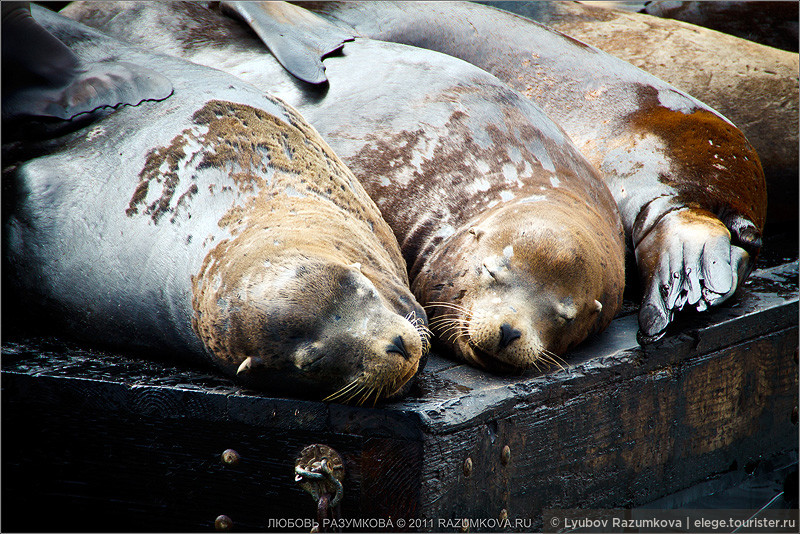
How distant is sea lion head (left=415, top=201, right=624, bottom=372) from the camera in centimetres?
240

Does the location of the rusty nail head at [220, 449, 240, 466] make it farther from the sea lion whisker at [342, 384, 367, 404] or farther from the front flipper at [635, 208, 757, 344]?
the front flipper at [635, 208, 757, 344]

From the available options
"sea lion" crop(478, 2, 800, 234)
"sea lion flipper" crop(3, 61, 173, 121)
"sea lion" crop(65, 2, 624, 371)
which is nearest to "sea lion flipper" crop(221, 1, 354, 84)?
"sea lion" crop(65, 2, 624, 371)

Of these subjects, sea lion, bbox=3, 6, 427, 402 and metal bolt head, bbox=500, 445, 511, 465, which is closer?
sea lion, bbox=3, 6, 427, 402

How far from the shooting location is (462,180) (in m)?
3.00

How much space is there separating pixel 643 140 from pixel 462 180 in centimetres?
108

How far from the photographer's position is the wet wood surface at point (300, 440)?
198 centimetres

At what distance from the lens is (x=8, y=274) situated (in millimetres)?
2434

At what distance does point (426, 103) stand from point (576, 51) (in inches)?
48.7

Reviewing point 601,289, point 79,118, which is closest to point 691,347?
point 601,289

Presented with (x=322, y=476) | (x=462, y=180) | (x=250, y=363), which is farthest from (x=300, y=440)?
(x=462, y=180)

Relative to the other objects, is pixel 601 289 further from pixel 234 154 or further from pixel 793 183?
pixel 793 183

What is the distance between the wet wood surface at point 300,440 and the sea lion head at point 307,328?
8cm

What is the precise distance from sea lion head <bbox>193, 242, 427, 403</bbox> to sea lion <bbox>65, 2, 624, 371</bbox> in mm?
515

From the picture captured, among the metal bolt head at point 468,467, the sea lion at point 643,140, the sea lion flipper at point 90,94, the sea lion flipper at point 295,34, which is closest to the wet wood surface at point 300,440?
the metal bolt head at point 468,467
